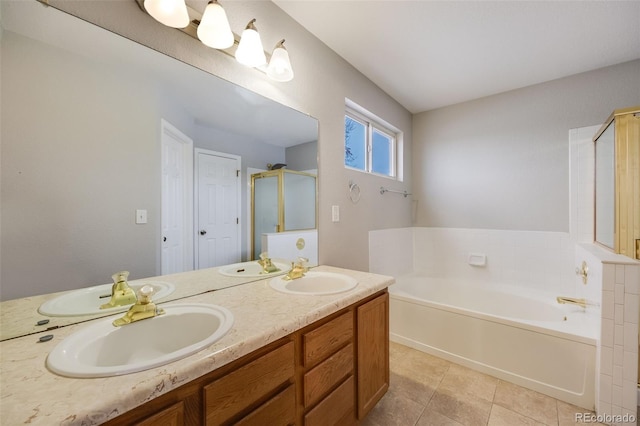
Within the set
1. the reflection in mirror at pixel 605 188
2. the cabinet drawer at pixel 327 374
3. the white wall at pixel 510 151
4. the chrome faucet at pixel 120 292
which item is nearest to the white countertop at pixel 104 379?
the chrome faucet at pixel 120 292

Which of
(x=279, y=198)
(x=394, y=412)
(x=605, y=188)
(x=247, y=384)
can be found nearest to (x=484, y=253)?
(x=605, y=188)

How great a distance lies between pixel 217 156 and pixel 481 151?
2.82 metres

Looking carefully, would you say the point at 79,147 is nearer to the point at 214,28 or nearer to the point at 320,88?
the point at 214,28

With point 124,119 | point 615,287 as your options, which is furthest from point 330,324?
point 615,287

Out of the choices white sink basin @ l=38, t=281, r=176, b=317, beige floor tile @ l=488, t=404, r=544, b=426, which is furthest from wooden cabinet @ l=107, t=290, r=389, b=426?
beige floor tile @ l=488, t=404, r=544, b=426

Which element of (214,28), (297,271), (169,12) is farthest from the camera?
(297,271)

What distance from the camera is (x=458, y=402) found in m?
1.58

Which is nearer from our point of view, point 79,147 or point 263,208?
point 79,147

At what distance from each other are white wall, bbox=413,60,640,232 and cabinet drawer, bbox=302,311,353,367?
2362 mm

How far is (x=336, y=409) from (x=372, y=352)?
340mm

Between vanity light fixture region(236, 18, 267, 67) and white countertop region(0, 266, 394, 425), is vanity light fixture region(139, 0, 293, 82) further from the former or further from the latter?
white countertop region(0, 266, 394, 425)

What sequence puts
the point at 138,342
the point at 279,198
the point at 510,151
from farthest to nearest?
the point at 510,151, the point at 279,198, the point at 138,342

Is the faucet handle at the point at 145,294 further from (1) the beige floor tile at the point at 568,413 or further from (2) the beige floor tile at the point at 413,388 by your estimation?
(1) the beige floor tile at the point at 568,413

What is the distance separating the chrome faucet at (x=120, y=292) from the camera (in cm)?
94
